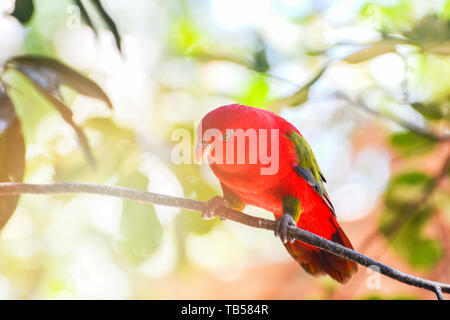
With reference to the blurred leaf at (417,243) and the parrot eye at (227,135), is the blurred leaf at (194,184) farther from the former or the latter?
the blurred leaf at (417,243)

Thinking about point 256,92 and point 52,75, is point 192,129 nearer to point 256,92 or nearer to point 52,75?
point 256,92

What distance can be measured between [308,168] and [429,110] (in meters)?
0.28

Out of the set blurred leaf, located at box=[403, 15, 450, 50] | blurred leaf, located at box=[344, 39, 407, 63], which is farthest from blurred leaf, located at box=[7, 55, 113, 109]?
blurred leaf, located at box=[403, 15, 450, 50]

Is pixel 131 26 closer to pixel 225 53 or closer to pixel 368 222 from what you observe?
pixel 225 53

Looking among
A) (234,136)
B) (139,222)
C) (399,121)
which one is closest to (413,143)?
(399,121)

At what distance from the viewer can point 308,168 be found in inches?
24.0

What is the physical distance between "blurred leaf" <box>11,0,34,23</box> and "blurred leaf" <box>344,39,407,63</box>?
1.53ft

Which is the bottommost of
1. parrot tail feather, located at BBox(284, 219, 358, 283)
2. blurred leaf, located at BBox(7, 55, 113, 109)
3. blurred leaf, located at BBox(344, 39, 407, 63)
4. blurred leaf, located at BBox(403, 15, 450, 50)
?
parrot tail feather, located at BBox(284, 219, 358, 283)

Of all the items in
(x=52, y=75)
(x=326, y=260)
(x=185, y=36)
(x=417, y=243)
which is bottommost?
(x=326, y=260)

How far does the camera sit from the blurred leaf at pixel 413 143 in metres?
0.80

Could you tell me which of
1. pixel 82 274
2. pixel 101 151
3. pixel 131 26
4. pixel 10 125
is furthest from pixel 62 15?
pixel 82 274

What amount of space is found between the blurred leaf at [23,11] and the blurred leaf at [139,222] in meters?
0.32

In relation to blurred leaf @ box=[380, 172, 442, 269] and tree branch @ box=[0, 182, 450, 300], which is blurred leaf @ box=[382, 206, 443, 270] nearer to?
blurred leaf @ box=[380, 172, 442, 269]

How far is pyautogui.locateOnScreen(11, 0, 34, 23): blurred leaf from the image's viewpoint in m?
0.53
